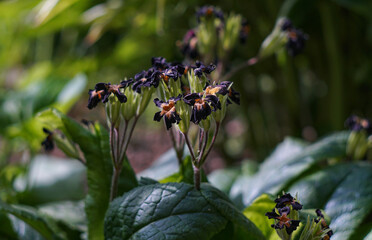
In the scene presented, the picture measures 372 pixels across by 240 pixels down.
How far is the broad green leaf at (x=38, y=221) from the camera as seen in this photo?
77cm

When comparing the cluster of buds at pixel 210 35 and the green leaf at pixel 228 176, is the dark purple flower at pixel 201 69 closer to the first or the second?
the cluster of buds at pixel 210 35

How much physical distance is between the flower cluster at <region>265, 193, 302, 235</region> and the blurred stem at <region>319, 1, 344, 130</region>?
89cm

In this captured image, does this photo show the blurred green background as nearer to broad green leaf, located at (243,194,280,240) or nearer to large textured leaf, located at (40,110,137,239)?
large textured leaf, located at (40,110,137,239)

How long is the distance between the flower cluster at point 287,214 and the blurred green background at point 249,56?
722mm

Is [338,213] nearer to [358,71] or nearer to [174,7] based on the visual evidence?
[358,71]

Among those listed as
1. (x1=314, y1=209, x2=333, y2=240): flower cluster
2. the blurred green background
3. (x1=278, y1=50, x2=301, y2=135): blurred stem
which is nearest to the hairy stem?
(x1=314, y1=209, x2=333, y2=240): flower cluster

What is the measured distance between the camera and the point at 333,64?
141 cm

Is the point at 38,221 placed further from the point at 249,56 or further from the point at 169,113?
the point at 249,56

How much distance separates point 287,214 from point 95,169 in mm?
391

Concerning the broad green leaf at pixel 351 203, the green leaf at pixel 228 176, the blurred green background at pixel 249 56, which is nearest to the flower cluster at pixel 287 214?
the broad green leaf at pixel 351 203

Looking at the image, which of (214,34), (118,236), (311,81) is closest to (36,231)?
(118,236)

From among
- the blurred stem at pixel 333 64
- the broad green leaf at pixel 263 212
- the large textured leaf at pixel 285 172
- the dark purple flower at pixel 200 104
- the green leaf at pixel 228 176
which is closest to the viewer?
the dark purple flower at pixel 200 104

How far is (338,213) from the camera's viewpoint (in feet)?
2.59

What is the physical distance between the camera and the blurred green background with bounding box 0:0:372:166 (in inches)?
54.1
